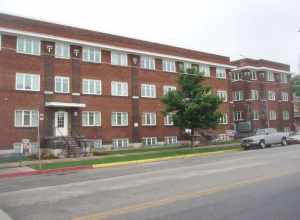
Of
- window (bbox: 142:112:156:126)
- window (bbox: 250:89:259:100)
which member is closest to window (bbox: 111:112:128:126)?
window (bbox: 142:112:156:126)

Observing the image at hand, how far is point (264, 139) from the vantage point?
29359 millimetres

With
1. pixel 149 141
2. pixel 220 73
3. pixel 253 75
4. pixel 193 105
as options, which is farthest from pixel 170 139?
pixel 253 75

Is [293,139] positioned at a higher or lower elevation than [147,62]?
lower

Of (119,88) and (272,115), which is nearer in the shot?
(119,88)

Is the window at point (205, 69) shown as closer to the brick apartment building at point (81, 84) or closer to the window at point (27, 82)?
the brick apartment building at point (81, 84)

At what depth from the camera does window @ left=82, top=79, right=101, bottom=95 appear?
99.5ft

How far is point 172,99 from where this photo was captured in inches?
1080

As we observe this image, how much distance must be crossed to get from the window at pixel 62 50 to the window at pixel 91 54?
5.25 feet

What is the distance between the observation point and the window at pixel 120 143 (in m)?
31.6

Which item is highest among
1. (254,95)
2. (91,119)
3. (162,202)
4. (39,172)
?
(254,95)

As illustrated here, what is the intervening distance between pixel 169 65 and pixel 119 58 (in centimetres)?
675

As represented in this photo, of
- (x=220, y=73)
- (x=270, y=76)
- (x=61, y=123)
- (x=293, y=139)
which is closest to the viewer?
(x=61, y=123)

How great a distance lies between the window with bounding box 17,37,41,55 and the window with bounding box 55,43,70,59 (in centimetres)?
157

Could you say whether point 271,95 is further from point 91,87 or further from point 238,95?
point 91,87
